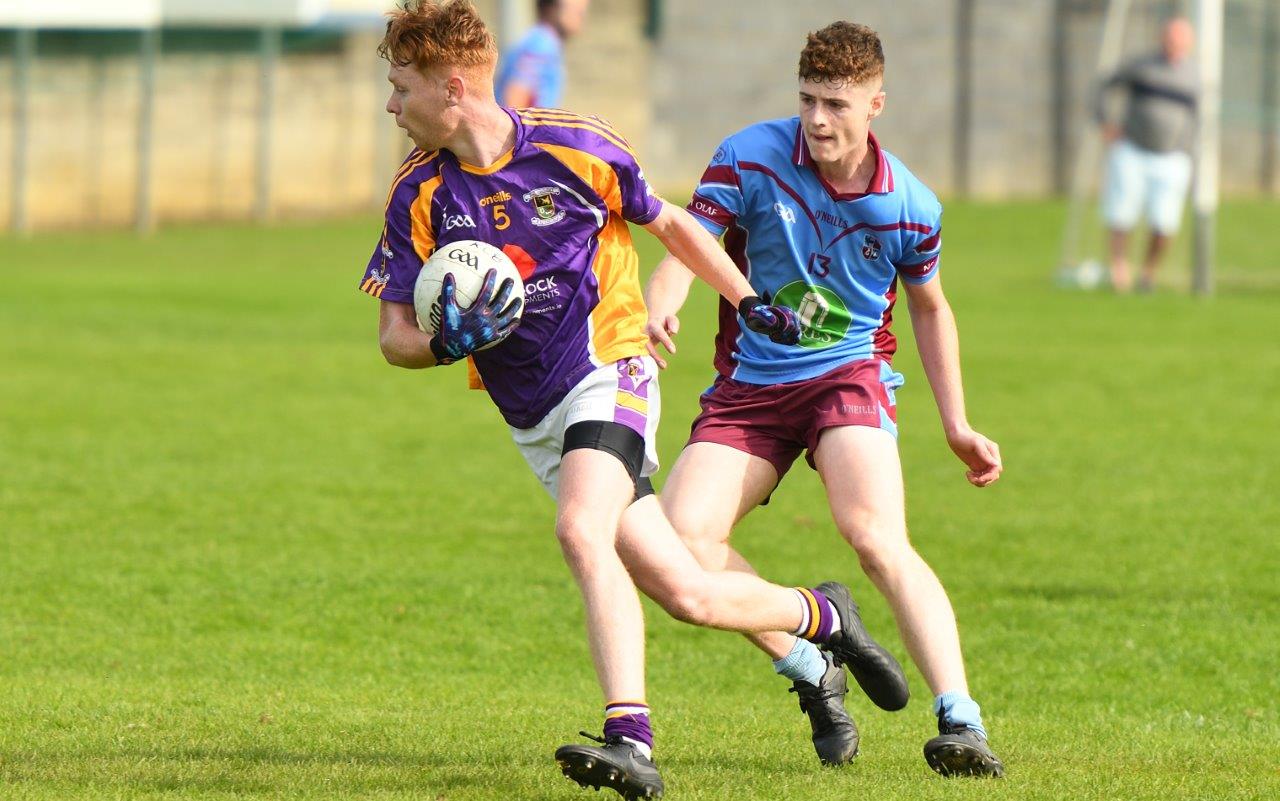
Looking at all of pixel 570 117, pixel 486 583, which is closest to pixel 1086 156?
pixel 486 583

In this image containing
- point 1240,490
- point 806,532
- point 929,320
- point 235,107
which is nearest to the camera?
point 929,320

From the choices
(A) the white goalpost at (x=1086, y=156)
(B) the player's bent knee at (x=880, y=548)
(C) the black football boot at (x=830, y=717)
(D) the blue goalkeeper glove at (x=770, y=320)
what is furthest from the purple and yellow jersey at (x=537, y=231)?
(A) the white goalpost at (x=1086, y=156)

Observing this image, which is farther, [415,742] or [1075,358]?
[1075,358]

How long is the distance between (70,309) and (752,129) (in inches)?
533

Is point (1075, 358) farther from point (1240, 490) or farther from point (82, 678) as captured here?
point (82, 678)

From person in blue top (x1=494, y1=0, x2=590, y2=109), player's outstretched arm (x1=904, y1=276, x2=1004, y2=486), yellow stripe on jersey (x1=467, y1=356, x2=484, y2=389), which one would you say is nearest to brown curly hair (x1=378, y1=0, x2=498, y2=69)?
yellow stripe on jersey (x1=467, y1=356, x2=484, y2=389)

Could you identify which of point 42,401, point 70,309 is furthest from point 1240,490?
point 70,309

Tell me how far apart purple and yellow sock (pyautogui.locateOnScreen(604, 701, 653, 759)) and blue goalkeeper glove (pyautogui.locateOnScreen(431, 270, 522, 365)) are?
38.2 inches

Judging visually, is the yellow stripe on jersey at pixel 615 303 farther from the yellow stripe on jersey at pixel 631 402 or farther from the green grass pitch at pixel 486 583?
the green grass pitch at pixel 486 583

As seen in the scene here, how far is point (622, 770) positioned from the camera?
4.83 metres

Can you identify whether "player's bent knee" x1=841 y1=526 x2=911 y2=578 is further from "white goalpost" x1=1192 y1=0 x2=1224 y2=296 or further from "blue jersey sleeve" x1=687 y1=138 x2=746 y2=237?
"white goalpost" x1=1192 y1=0 x2=1224 y2=296

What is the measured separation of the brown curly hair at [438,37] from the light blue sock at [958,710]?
212 centimetres

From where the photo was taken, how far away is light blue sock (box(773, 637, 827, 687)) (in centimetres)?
598

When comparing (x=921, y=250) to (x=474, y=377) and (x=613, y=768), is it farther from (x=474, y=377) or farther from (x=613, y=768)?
(x=613, y=768)
